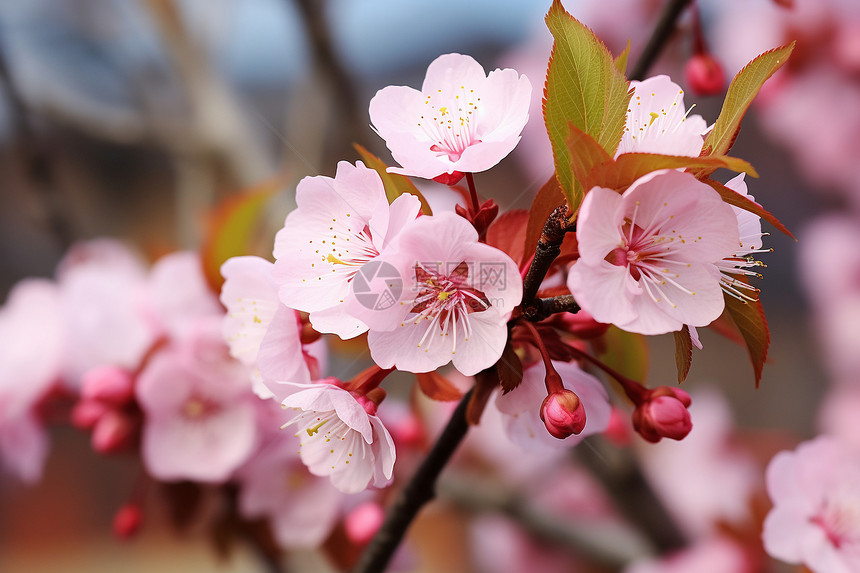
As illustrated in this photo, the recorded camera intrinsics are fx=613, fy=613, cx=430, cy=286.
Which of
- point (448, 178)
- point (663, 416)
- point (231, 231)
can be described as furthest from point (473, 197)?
point (231, 231)

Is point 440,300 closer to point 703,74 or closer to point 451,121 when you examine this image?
point 451,121

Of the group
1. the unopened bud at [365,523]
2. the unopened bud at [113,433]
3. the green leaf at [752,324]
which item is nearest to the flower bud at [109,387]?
the unopened bud at [113,433]

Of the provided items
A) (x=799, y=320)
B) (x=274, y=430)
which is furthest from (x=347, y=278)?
(x=799, y=320)

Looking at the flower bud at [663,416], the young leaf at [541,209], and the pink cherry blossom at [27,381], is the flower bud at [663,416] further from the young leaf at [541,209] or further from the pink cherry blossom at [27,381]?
the pink cherry blossom at [27,381]

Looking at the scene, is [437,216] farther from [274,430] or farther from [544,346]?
[274,430]

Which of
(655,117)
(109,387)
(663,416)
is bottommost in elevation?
(109,387)

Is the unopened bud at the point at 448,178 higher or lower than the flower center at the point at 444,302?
higher

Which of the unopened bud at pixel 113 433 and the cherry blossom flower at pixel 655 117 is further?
the unopened bud at pixel 113 433
